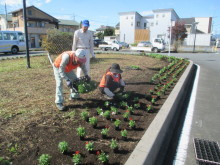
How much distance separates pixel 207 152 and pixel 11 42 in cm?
2117

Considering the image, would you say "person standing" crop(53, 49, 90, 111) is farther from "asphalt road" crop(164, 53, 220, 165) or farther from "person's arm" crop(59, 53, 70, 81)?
"asphalt road" crop(164, 53, 220, 165)

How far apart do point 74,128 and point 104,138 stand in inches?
22.7

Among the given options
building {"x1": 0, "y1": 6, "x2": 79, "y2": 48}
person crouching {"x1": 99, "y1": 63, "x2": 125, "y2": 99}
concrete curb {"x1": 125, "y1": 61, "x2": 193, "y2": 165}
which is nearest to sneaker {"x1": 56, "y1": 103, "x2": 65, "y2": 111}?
person crouching {"x1": 99, "y1": 63, "x2": 125, "y2": 99}

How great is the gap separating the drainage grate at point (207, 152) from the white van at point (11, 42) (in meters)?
20.4

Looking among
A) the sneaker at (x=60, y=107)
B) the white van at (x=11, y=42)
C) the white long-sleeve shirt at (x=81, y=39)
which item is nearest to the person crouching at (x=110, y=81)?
the sneaker at (x=60, y=107)

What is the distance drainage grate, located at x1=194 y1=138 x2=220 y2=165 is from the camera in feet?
8.68

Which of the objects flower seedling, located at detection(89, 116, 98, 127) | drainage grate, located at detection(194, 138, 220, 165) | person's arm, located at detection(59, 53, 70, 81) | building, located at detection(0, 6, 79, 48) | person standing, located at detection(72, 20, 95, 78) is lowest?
drainage grate, located at detection(194, 138, 220, 165)

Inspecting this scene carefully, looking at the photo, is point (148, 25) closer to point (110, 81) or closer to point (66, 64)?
point (110, 81)

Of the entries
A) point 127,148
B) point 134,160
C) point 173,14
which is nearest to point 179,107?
point 127,148

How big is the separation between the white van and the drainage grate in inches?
802

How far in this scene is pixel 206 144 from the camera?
10.2 ft

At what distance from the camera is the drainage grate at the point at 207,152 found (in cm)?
265

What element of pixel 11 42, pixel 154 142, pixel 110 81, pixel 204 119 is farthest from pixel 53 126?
pixel 11 42

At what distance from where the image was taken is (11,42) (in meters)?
19.7
